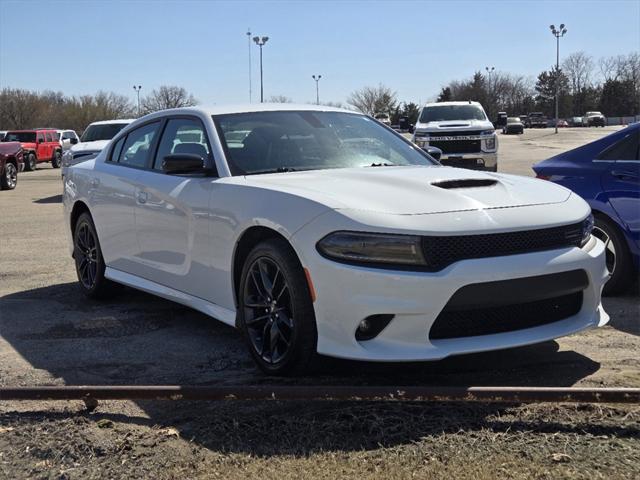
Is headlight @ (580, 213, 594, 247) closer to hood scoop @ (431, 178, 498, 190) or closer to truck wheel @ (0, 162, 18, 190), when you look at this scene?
hood scoop @ (431, 178, 498, 190)

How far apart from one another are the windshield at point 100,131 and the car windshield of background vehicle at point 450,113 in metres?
7.68

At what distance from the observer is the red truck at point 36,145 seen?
3391cm

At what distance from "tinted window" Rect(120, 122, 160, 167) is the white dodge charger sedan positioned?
0.38 metres

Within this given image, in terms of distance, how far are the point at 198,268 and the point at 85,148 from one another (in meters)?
12.7

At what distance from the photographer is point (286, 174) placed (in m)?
4.77


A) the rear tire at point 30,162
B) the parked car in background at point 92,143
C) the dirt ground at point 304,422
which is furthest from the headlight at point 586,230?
the rear tire at point 30,162

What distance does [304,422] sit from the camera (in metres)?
3.52

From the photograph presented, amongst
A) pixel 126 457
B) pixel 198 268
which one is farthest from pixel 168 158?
pixel 126 457

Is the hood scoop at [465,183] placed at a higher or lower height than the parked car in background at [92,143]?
lower

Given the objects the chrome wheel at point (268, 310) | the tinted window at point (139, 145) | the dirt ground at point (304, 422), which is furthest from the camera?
the tinted window at point (139, 145)

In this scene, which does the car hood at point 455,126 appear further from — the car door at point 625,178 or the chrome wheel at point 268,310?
the chrome wheel at point 268,310

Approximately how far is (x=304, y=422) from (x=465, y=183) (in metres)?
1.72

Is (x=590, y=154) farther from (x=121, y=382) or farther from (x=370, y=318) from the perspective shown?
(x=121, y=382)

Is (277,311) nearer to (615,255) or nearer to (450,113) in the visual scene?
(615,255)
